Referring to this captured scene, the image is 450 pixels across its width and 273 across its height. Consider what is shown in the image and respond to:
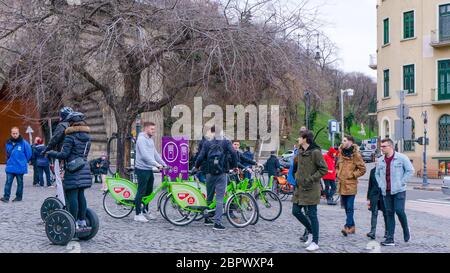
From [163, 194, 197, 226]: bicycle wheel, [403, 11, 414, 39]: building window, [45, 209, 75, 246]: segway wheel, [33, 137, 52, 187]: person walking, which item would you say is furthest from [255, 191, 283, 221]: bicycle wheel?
[403, 11, 414, 39]: building window

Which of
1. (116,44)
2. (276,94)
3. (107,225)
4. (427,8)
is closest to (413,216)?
(276,94)

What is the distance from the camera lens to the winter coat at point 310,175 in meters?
8.27

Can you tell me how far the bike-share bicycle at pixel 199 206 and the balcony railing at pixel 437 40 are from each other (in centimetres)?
2794

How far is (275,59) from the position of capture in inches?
593

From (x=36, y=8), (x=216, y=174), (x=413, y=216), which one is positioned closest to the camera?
(x=216, y=174)

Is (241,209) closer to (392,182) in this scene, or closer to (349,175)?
(349,175)

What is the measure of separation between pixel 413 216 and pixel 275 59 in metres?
5.25

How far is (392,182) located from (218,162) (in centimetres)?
292

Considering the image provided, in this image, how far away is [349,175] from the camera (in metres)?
9.87

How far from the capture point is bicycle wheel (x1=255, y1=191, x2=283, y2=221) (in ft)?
38.0

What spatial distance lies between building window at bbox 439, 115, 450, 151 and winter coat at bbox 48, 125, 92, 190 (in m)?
30.6

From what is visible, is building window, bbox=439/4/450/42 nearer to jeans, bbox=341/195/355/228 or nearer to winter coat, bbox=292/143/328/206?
jeans, bbox=341/195/355/228

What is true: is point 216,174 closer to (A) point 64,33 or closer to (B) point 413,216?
(B) point 413,216

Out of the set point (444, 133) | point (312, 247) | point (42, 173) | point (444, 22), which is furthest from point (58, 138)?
point (444, 22)
